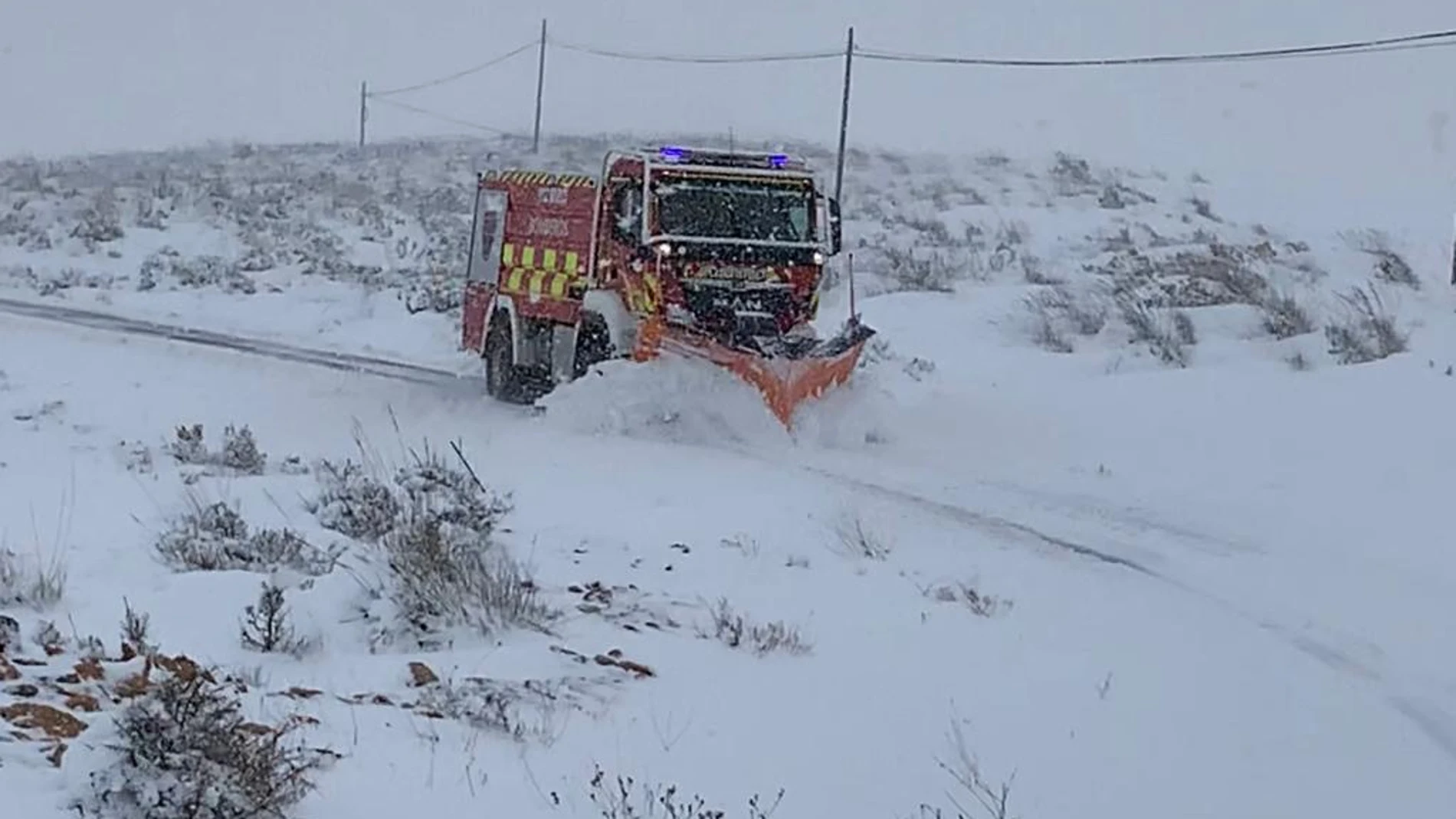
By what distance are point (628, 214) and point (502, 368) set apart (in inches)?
116

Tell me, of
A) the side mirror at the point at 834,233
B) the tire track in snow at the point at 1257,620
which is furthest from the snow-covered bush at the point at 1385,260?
the tire track in snow at the point at 1257,620

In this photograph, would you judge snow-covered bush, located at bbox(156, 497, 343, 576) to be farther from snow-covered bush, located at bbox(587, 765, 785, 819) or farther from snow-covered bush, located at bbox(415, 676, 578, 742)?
snow-covered bush, located at bbox(587, 765, 785, 819)

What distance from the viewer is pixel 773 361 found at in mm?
15852

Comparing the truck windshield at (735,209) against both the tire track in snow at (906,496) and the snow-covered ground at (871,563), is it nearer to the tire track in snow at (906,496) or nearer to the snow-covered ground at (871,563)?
the snow-covered ground at (871,563)

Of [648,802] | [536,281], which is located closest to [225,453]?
[536,281]

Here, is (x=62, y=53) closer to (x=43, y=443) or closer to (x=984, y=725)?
(x=43, y=443)

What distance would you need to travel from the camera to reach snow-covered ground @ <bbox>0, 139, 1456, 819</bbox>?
697 cm

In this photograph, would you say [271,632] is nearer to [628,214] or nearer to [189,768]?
[189,768]

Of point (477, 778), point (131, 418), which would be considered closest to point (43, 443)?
point (131, 418)

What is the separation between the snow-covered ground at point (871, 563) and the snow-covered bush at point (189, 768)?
17 cm

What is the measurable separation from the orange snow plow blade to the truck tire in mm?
2893

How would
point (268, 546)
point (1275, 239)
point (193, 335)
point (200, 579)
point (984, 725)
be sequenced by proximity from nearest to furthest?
point (984, 725) → point (200, 579) → point (268, 546) → point (193, 335) → point (1275, 239)

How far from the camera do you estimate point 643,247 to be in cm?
1656

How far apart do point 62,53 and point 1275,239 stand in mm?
71420
